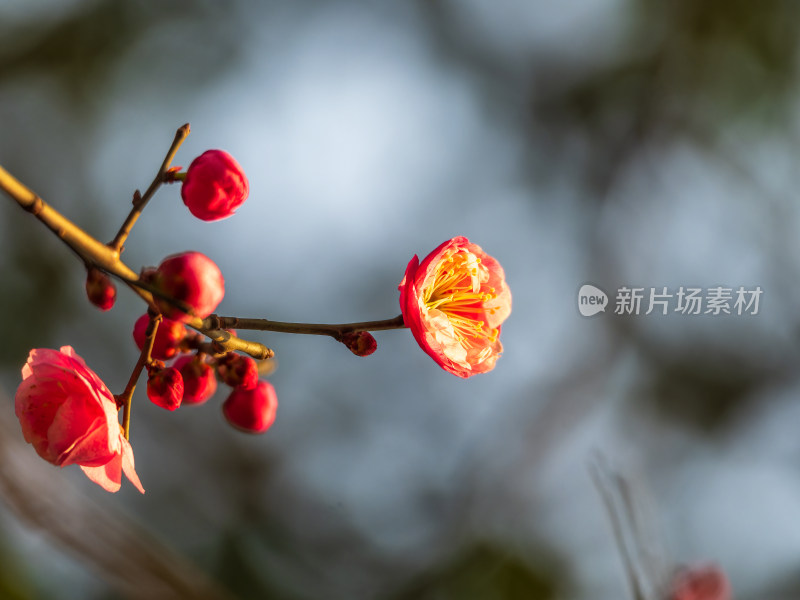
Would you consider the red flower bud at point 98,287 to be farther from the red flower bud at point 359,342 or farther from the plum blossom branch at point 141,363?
the red flower bud at point 359,342

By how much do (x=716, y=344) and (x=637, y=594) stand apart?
3.41m

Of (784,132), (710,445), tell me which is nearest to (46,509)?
(710,445)

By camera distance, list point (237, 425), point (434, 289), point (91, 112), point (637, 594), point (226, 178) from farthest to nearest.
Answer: point (91, 112)
point (434, 289)
point (237, 425)
point (226, 178)
point (637, 594)

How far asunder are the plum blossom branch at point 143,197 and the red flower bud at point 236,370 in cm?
15

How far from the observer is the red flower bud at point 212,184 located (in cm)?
67

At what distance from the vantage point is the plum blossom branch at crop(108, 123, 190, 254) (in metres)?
0.57

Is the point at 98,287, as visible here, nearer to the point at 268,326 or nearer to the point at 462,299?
the point at 268,326

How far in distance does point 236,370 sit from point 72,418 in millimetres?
164

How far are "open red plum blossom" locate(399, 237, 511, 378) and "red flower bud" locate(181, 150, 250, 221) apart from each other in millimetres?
221

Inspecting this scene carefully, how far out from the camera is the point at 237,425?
83cm

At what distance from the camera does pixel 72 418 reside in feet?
2.09

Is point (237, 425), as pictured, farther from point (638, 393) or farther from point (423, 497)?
point (638, 393)

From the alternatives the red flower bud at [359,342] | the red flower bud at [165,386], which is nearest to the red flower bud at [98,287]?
the red flower bud at [165,386]

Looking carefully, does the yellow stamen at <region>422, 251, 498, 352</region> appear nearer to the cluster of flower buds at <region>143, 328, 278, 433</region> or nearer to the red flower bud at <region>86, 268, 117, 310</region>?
the cluster of flower buds at <region>143, 328, 278, 433</region>
